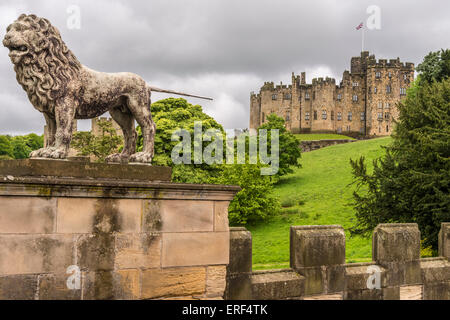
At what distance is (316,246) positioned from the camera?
7035 millimetres

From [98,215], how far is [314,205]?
32.8 m

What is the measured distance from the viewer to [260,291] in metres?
6.65

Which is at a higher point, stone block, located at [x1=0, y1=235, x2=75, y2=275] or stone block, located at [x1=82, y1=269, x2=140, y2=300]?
stone block, located at [x1=0, y1=235, x2=75, y2=275]

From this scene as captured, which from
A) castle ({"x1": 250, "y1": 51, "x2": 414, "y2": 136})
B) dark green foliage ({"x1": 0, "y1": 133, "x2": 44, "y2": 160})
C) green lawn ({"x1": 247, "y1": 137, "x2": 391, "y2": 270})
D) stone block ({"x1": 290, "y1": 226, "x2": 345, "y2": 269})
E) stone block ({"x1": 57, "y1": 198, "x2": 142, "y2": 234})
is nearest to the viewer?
stone block ({"x1": 57, "y1": 198, "x2": 142, "y2": 234})

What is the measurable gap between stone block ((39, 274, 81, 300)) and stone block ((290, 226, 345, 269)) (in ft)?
11.1

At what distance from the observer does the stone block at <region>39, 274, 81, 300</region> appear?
5012 mm

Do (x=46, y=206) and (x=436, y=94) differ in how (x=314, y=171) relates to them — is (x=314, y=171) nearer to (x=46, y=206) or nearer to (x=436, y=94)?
(x=436, y=94)

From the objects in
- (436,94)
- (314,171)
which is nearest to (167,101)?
(314,171)

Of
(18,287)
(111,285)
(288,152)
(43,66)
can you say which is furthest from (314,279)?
(288,152)

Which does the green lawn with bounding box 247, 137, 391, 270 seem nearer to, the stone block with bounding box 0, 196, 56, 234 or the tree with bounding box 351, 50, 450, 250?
the tree with bounding box 351, 50, 450, 250

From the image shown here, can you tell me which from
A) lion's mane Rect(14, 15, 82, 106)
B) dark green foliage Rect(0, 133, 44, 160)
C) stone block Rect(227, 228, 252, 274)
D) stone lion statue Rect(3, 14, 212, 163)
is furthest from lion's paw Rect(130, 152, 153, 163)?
dark green foliage Rect(0, 133, 44, 160)

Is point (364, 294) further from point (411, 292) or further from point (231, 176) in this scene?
point (231, 176)

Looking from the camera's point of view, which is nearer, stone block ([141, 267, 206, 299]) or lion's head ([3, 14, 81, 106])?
lion's head ([3, 14, 81, 106])

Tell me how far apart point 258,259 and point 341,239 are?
1708 cm
